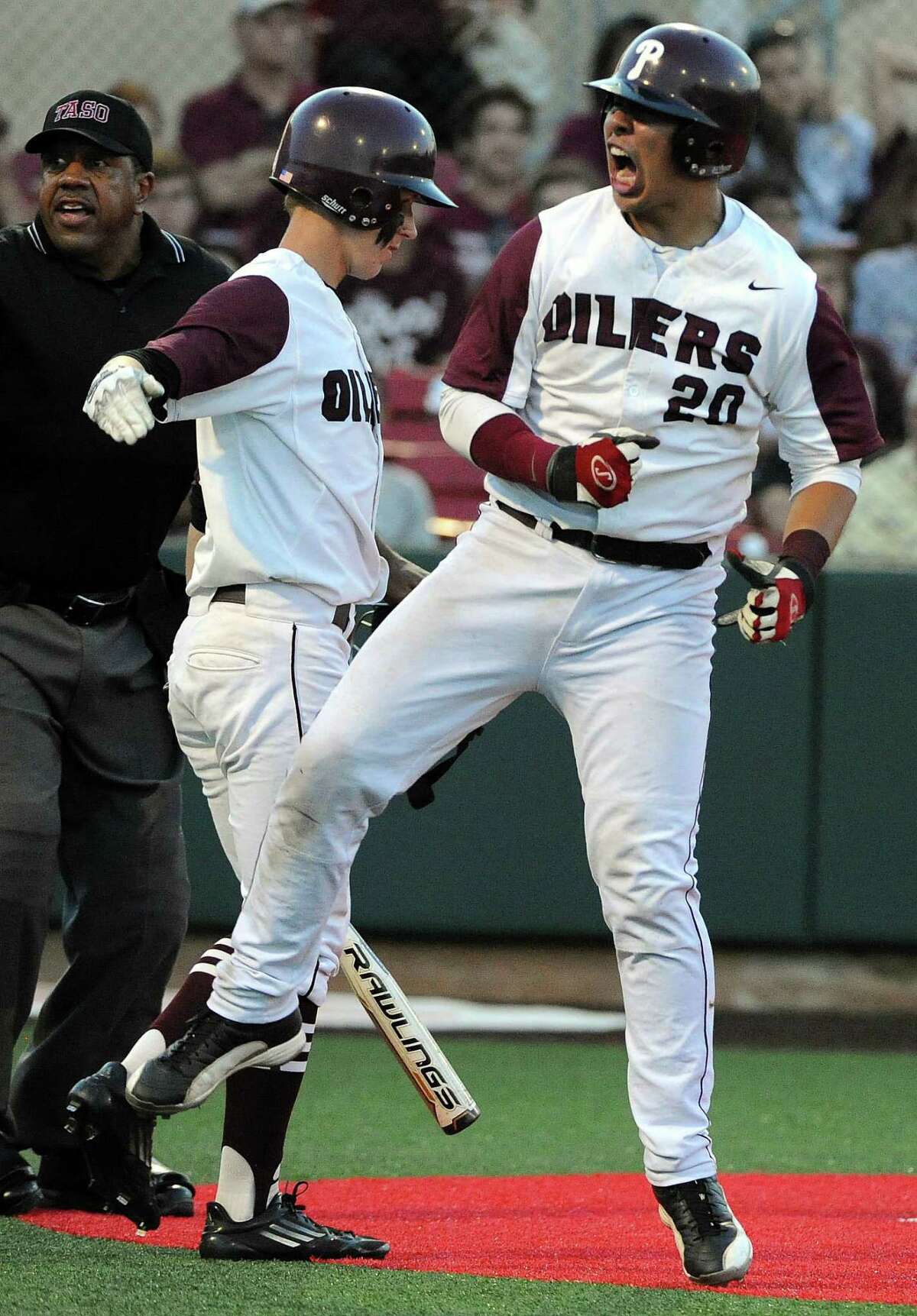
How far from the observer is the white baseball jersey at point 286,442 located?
3.35 metres

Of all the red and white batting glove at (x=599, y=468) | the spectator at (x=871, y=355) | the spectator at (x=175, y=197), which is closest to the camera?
the red and white batting glove at (x=599, y=468)

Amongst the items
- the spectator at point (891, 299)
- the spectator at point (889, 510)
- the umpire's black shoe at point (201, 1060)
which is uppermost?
the spectator at point (891, 299)

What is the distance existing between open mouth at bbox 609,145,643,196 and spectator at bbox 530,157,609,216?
5.06m

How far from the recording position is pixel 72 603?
13.4 feet

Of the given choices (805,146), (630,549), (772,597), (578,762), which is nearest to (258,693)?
(578,762)

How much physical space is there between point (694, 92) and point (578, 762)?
3.85 ft

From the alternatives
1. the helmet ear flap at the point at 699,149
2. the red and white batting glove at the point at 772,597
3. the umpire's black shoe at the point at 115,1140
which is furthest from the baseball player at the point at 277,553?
the red and white batting glove at the point at 772,597

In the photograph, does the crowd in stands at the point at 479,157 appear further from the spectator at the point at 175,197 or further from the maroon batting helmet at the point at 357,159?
the maroon batting helmet at the point at 357,159

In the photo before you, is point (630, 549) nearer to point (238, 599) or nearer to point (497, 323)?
point (497, 323)

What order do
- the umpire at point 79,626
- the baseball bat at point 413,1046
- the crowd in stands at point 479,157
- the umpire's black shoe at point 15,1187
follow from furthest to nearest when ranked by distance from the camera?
the crowd in stands at point 479,157, the umpire at point 79,626, the umpire's black shoe at point 15,1187, the baseball bat at point 413,1046

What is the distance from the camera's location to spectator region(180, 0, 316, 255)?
27.7 feet

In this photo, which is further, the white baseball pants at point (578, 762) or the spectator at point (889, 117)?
the spectator at point (889, 117)

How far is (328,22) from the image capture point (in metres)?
8.64

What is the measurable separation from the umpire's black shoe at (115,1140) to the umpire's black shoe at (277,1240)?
4.3 inches
